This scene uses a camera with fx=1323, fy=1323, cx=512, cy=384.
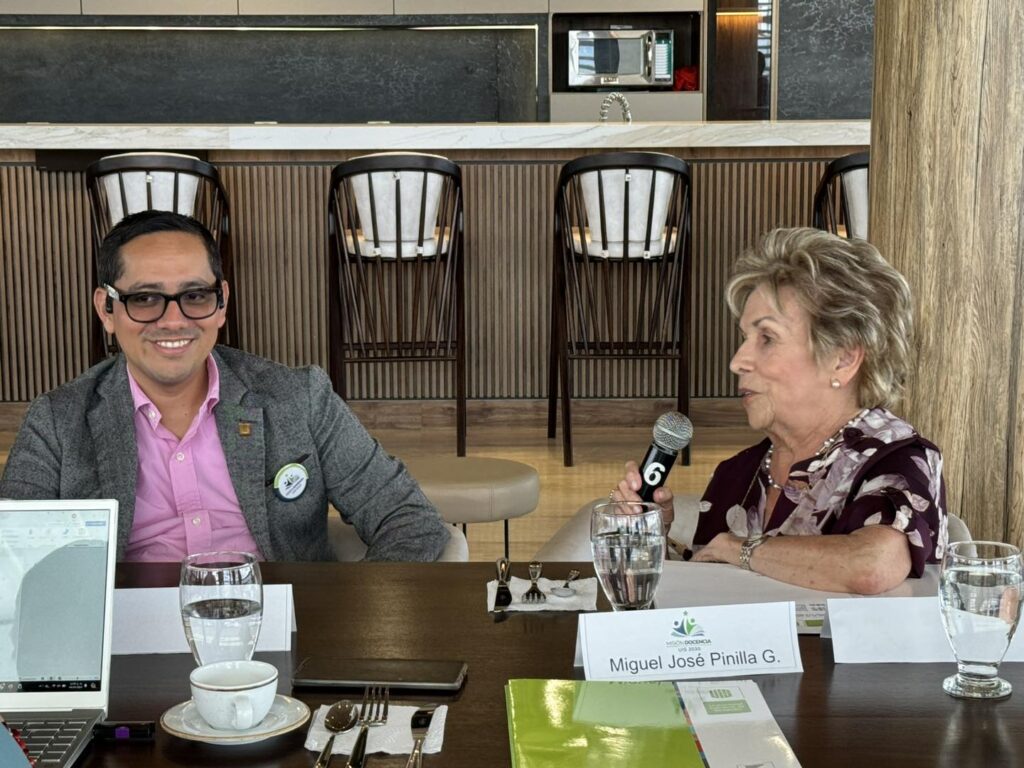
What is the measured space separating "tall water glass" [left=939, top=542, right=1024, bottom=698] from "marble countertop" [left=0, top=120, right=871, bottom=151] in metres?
3.85

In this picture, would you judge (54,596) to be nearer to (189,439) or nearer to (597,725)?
(597,725)

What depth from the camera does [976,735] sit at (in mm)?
1065

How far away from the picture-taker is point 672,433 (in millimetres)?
1731

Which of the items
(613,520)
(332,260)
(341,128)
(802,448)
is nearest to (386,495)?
(802,448)

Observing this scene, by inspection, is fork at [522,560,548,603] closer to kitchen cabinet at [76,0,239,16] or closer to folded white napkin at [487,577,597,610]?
folded white napkin at [487,577,597,610]

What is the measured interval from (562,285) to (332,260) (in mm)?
836

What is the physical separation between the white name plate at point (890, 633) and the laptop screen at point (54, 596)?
0.66 metres

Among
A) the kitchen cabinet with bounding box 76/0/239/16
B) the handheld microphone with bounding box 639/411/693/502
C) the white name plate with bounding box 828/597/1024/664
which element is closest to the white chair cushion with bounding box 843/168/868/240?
the handheld microphone with bounding box 639/411/693/502

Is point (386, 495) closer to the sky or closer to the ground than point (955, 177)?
closer to the ground

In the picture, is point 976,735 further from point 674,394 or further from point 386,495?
point 674,394

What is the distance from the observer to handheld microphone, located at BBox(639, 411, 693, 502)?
5.57 feet

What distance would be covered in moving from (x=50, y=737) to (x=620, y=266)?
4270mm

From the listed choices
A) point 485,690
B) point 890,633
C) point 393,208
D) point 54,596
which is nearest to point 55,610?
point 54,596

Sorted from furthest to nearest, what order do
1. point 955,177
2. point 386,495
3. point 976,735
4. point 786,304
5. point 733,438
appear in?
point 733,438
point 955,177
point 386,495
point 786,304
point 976,735
